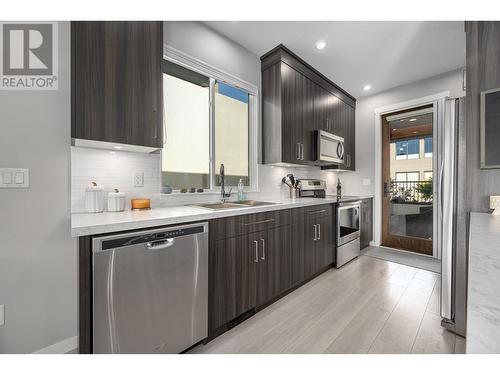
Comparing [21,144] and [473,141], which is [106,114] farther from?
[473,141]

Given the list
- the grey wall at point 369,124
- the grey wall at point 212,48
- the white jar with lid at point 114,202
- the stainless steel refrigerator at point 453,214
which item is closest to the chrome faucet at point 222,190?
the white jar with lid at point 114,202

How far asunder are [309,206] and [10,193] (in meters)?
2.38

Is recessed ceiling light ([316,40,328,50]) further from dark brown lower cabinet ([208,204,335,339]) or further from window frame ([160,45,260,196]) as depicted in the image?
dark brown lower cabinet ([208,204,335,339])

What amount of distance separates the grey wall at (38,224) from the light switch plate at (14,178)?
3 cm

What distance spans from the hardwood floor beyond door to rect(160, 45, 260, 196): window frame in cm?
126

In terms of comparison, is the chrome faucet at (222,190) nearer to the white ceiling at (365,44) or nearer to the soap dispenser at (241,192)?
the soap dispenser at (241,192)

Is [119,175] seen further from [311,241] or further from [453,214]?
[453,214]

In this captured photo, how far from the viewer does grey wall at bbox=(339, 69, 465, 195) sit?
11.1 ft

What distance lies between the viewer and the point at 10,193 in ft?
4.25

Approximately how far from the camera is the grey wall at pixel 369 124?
3.38 metres

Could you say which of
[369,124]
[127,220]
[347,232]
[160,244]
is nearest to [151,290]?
[160,244]

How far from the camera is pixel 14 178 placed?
1.30 meters

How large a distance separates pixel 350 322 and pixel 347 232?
1498 millimetres

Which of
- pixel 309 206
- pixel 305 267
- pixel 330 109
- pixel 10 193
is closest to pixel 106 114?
pixel 10 193
